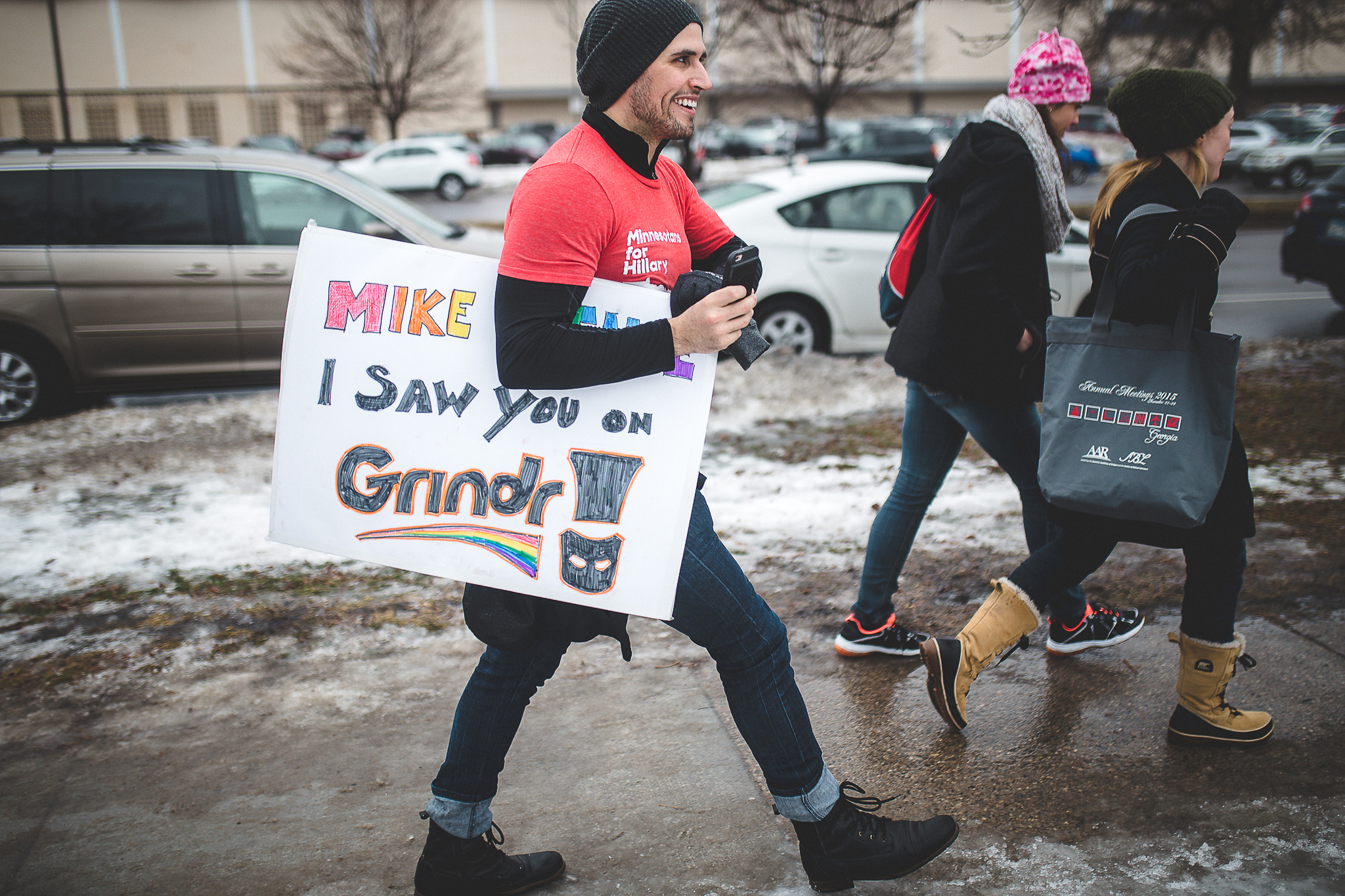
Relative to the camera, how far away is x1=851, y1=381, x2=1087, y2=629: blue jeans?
2936mm

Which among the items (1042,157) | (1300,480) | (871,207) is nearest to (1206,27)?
(871,207)

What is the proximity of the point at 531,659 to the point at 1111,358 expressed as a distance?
5.16ft

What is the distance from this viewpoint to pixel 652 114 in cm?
191

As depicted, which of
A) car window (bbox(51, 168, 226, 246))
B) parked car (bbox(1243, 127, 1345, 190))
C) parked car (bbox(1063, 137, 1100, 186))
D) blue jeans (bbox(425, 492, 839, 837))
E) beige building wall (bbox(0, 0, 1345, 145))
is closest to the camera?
blue jeans (bbox(425, 492, 839, 837))

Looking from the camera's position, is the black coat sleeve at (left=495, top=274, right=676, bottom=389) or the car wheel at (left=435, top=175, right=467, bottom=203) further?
the car wheel at (left=435, top=175, right=467, bottom=203)

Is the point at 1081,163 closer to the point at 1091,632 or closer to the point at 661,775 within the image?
the point at 1091,632

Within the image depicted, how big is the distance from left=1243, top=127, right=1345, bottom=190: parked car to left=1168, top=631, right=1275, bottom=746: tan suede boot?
2799 centimetres

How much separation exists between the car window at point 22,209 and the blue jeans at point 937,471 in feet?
19.5

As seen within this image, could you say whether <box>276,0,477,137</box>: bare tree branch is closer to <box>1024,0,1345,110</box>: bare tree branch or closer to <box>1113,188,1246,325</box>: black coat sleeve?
<box>1024,0,1345,110</box>: bare tree branch

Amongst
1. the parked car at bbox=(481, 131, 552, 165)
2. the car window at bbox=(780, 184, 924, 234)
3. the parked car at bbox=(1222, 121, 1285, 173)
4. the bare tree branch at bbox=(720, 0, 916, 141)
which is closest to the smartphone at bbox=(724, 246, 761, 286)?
the bare tree branch at bbox=(720, 0, 916, 141)

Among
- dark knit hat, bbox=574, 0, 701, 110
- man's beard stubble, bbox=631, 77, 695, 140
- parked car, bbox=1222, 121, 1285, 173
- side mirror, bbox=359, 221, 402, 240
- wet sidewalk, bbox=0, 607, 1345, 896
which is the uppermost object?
parked car, bbox=1222, 121, 1285, 173

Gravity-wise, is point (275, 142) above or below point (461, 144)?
above

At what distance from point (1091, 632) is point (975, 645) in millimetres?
794

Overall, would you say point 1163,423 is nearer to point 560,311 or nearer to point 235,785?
point 560,311
